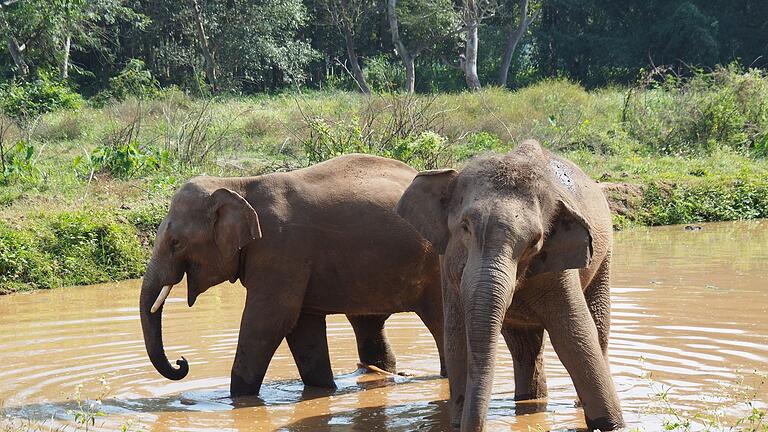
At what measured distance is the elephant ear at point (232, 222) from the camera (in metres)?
7.89

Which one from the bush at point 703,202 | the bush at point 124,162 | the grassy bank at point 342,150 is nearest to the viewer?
the grassy bank at point 342,150

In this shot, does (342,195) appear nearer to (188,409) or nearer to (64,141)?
(188,409)

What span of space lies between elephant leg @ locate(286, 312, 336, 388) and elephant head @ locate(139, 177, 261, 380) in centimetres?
68

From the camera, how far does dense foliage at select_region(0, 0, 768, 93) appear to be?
34844 millimetres

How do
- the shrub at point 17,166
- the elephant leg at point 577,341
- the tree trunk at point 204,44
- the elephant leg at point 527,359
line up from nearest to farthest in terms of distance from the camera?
the elephant leg at point 577,341 → the elephant leg at point 527,359 → the shrub at point 17,166 → the tree trunk at point 204,44

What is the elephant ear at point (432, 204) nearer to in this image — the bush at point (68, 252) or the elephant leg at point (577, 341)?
the elephant leg at point (577, 341)

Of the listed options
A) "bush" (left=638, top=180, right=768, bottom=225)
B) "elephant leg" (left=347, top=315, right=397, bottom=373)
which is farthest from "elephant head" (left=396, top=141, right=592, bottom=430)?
"bush" (left=638, top=180, right=768, bottom=225)

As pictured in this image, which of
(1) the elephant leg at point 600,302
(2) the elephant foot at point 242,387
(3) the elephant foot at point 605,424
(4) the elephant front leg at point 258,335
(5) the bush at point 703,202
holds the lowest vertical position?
(5) the bush at point 703,202

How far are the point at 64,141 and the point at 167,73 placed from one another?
57.5 ft

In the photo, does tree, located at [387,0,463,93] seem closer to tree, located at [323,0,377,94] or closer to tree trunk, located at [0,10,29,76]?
tree, located at [323,0,377,94]

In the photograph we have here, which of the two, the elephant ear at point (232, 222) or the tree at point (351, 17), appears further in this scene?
the tree at point (351, 17)

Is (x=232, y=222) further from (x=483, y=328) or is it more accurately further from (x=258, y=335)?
(x=483, y=328)

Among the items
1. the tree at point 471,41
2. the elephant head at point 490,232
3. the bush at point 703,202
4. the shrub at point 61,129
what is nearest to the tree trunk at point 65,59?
the shrub at point 61,129

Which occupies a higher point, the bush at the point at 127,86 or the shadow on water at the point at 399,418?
the bush at the point at 127,86
